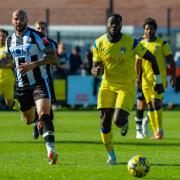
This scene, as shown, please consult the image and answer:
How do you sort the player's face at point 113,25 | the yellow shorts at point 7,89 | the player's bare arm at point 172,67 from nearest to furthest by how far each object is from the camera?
the player's face at point 113,25
the player's bare arm at point 172,67
the yellow shorts at point 7,89

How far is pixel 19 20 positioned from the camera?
13.7 meters

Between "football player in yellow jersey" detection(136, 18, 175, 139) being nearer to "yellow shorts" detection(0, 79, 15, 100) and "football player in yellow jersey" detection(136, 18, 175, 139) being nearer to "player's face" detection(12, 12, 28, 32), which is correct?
"yellow shorts" detection(0, 79, 15, 100)

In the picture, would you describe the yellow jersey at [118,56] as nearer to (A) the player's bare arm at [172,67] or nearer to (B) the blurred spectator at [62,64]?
(A) the player's bare arm at [172,67]

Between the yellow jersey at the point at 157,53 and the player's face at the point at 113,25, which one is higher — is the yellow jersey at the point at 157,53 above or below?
below

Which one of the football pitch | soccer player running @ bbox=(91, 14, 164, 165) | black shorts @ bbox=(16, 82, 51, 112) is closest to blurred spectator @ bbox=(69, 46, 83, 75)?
the football pitch

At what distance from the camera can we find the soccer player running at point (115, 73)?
45.2 feet

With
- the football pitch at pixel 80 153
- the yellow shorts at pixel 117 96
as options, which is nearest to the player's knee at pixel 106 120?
the yellow shorts at pixel 117 96

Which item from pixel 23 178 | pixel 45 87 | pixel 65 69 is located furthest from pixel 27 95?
pixel 65 69

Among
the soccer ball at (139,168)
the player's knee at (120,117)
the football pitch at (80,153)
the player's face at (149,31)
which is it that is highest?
the player's face at (149,31)

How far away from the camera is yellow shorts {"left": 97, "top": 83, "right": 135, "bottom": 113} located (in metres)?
13.9

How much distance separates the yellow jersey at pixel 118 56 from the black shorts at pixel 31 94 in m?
1.03

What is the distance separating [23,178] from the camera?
1170 centimetres

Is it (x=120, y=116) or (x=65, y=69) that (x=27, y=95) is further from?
(x=65, y=69)

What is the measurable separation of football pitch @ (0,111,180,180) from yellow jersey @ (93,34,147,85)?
4.65 feet
